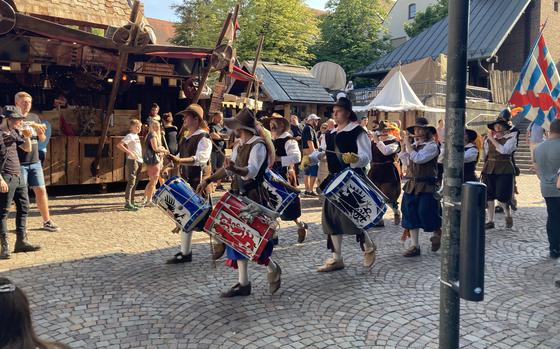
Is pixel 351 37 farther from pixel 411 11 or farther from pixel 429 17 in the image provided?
pixel 411 11


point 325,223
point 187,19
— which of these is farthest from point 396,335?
point 187,19

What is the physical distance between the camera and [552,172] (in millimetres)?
5949

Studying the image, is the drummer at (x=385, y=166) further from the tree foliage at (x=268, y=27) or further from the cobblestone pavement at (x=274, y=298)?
the tree foliage at (x=268, y=27)

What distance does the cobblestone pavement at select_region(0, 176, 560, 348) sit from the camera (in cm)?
381

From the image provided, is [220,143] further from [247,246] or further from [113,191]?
[247,246]

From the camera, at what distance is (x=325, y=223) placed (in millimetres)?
5543

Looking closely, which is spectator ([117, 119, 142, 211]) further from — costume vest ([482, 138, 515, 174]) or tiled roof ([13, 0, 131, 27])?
costume vest ([482, 138, 515, 174])

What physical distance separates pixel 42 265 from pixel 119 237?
1.53 metres

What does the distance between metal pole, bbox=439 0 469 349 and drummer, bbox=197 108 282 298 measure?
82.2 inches

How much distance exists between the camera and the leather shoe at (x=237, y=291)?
15.2ft

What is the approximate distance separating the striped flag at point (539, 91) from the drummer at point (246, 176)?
23.3 feet

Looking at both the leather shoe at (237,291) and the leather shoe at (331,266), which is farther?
the leather shoe at (331,266)

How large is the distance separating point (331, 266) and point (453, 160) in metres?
2.97

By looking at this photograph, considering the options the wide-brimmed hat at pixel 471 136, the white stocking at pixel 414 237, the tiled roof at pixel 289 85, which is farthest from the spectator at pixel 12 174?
the tiled roof at pixel 289 85
